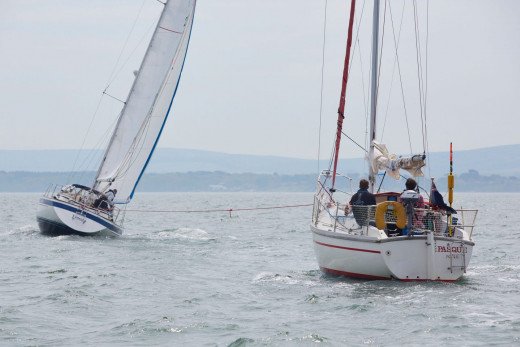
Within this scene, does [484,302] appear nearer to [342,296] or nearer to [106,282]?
[342,296]

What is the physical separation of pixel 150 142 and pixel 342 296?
19.4m

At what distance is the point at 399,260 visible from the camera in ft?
63.1

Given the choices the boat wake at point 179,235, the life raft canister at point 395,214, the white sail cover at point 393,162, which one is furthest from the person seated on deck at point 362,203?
the boat wake at point 179,235

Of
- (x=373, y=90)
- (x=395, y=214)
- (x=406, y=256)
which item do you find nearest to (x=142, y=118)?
(x=373, y=90)

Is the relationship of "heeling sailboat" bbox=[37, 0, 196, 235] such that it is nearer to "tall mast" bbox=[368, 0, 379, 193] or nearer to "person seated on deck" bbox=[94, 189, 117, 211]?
"person seated on deck" bbox=[94, 189, 117, 211]

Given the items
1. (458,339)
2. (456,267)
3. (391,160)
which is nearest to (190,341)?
(458,339)

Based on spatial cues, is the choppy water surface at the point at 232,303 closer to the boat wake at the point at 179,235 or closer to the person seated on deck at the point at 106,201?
the person seated on deck at the point at 106,201

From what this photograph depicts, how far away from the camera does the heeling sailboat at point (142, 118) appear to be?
112 ft

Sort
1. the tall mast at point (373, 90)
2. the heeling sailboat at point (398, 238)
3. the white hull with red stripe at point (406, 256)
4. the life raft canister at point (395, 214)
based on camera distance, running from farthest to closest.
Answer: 1. the tall mast at point (373, 90)
2. the life raft canister at point (395, 214)
3. the heeling sailboat at point (398, 238)
4. the white hull with red stripe at point (406, 256)

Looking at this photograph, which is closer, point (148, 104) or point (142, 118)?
point (142, 118)

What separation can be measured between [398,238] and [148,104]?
19.4 meters

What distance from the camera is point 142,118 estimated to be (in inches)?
1439

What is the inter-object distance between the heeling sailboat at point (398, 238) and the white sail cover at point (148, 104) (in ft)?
50.8

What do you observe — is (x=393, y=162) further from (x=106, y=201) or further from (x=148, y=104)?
(x=148, y=104)
